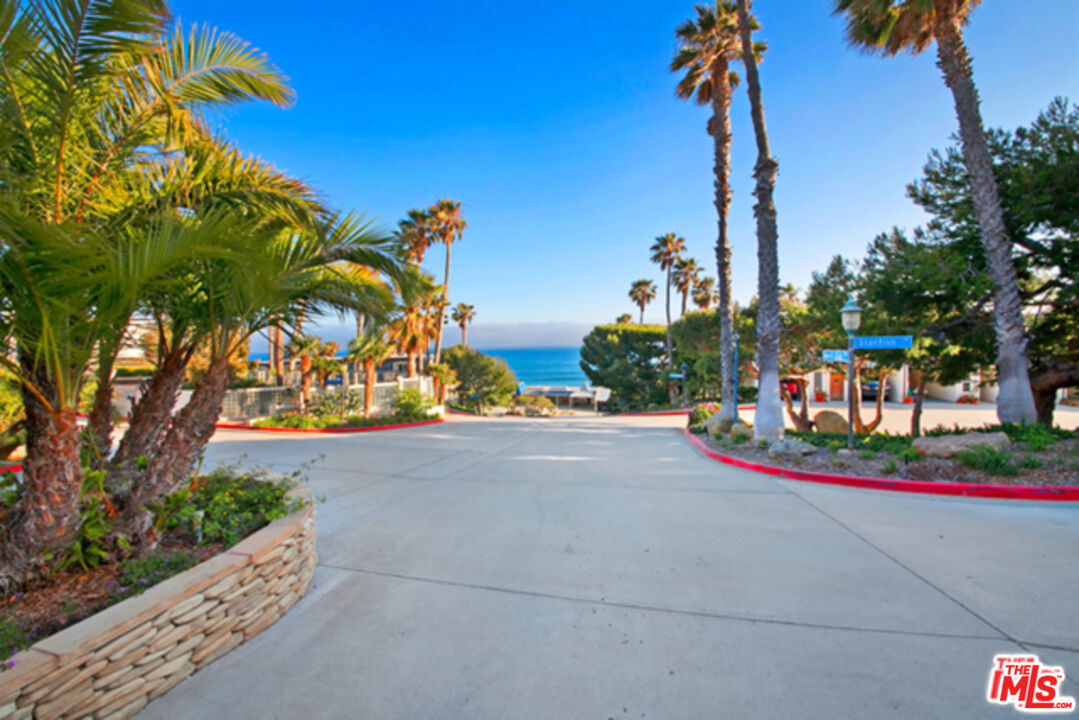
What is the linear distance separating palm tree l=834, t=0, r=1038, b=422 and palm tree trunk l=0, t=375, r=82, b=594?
41.7 feet

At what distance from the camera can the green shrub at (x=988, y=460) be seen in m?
6.43

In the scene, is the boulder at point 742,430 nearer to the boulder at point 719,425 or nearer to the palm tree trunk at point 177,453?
the boulder at point 719,425

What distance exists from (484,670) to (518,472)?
560 cm

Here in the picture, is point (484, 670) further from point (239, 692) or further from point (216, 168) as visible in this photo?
point (216, 168)

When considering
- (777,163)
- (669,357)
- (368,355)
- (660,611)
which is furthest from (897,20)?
(669,357)

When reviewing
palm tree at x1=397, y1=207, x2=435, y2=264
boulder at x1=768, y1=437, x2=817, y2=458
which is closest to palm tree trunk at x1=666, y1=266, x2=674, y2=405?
palm tree at x1=397, y1=207, x2=435, y2=264

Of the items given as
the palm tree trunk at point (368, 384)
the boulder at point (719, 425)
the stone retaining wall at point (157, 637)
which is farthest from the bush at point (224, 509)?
the palm tree trunk at point (368, 384)

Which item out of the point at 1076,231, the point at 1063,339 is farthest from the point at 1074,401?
the point at 1076,231

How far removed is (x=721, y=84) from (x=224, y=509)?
16.3 metres

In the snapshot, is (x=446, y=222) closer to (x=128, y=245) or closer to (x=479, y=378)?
(x=479, y=378)

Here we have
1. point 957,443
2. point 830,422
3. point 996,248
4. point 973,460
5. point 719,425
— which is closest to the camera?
point 973,460

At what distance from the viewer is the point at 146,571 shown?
9.80 feet

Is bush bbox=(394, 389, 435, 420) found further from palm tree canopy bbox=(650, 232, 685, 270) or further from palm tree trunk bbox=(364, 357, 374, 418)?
palm tree canopy bbox=(650, 232, 685, 270)

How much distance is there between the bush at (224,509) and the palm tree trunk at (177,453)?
0.14 metres
